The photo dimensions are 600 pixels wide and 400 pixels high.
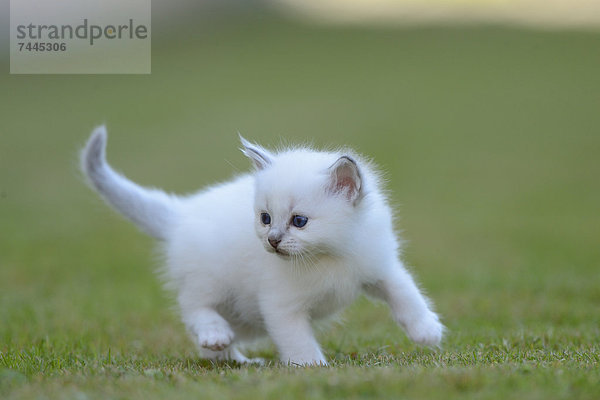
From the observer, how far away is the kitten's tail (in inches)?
209

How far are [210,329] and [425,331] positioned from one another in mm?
1256

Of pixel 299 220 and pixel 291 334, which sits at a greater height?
pixel 299 220

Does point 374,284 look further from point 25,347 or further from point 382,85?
point 382,85

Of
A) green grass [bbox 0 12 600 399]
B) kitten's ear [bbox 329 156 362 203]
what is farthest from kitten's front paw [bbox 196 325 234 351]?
kitten's ear [bbox 329 156 362 203]

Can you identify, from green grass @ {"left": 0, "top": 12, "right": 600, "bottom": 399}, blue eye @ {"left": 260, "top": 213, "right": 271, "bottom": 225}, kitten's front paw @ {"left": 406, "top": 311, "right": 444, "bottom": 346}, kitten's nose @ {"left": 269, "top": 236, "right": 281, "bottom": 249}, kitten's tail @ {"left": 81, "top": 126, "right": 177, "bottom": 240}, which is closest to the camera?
green grass @ {"left": 0, "top": 12, "right": 600, "bottom": 399}

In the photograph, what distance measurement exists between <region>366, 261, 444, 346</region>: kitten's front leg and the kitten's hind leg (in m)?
0.89

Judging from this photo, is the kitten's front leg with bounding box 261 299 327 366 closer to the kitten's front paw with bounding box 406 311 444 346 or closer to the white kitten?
the white kitten

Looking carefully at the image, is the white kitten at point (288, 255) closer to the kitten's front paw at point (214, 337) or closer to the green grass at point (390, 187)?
the kitten's front paw at point (214, 337)

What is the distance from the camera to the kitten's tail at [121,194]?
5320mm

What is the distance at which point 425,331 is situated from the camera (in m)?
4.45

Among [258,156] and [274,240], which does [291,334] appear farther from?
[258,156]

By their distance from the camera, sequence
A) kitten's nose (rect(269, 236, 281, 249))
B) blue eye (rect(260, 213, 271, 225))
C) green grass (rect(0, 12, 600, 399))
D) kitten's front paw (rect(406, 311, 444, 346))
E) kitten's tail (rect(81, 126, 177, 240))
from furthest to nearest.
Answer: kitten's tail (rect(81, 126, 177, 240)) → kitten's front paw (rect(406, 311, 444, 346)) → blue eye (rect(260, 213, 271, 225)) → kitten's nose (rect(269, 236, 281, 249)) → green grass (rect(0, 12, 600, 399))

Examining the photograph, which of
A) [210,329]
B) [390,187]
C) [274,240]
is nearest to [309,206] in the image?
[274,240]

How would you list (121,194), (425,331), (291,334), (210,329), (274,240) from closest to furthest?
(274,240) → (291,334) → (425,331) → (210,329) → (121,194)
